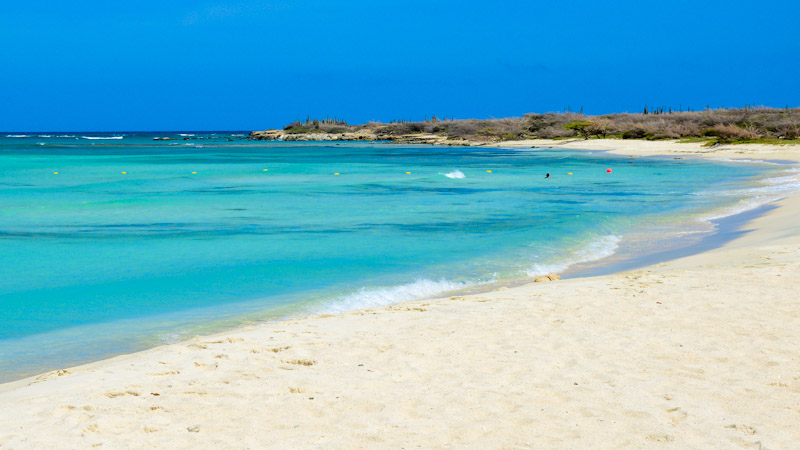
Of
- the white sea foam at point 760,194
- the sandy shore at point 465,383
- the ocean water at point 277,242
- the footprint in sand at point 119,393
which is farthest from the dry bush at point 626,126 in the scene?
the footprint in sand at point 119,393

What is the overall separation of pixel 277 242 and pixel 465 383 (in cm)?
1165

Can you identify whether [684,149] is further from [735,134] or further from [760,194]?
[760,194]

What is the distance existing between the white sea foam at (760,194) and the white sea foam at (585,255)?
174 inches

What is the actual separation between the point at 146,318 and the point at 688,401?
7.17 metres

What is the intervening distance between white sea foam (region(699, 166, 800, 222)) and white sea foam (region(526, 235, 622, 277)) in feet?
14.5

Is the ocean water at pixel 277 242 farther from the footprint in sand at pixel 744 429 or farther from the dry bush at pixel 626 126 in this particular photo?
the dry bush at pixel 626 126

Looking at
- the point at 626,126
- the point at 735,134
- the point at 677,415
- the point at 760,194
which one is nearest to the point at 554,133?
the point at 626,126

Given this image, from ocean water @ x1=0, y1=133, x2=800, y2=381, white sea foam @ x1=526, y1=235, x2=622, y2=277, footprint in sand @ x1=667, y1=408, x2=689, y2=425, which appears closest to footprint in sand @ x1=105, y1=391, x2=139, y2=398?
ocean water @ x1=0, y1=133, x2=800, y2=381

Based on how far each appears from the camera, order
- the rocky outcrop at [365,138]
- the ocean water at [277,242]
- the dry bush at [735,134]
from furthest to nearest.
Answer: the rocky outcrop at [365,138] < the dry bush at [735,134] < the ocean water at [277,242]

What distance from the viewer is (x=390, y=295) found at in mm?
10523

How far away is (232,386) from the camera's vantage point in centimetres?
540

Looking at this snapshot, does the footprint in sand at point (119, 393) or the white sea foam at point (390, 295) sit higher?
the footprint in sand at point (119, 393)

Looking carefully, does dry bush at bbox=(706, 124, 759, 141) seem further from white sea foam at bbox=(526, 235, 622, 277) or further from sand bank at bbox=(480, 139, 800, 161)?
white sea foam at bbox=(526, 235, 622, 277)

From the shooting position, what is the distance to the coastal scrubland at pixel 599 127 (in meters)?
67.2
